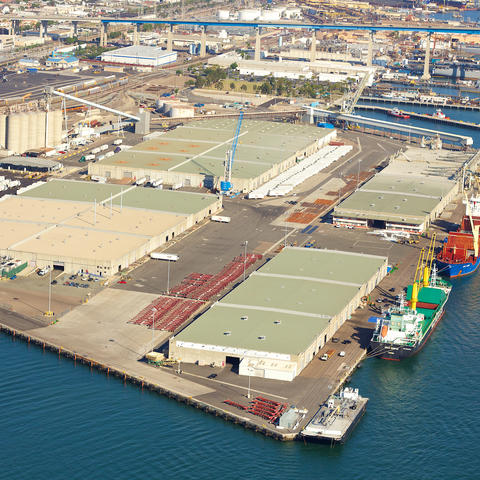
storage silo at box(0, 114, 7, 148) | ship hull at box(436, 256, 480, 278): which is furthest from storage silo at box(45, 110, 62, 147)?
ship hull at box(436, 256, 480, 278)

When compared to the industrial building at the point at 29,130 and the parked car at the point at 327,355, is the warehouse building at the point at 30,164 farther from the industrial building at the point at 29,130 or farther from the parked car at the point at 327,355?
the parked car at the point at 327,355

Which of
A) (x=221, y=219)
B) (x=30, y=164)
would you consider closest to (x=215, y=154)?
(x=30, y=164)

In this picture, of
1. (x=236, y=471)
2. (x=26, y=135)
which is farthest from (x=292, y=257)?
(x=26, y=135)

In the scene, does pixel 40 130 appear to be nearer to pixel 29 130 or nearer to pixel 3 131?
pixel 29 130

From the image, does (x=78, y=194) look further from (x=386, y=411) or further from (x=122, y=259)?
(x=386, y=411)

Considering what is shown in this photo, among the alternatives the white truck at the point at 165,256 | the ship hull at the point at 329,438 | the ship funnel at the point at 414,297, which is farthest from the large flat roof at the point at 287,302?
the white truck at the point at 165,256
